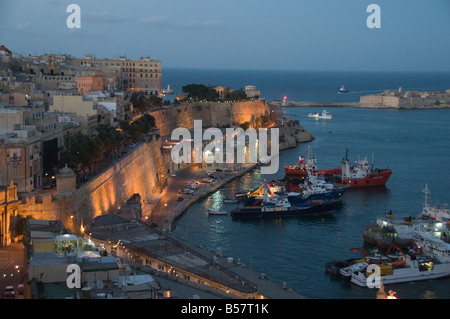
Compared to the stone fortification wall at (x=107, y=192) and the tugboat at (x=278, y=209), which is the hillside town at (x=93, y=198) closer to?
the stone fortification wall at (x=107, y=192)

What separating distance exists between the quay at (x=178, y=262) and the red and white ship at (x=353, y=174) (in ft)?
38.4

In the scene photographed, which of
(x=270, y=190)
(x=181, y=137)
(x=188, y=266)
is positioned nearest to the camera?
(x=188, y=266)

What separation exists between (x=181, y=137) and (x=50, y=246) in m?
18.7

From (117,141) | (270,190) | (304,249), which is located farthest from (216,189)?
(304,249)

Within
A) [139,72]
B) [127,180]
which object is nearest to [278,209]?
[127,180]

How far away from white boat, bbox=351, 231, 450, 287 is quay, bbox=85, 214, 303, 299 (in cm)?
239

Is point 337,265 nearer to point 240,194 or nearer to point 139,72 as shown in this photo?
point 240,194

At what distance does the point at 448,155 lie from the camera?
1320 inches

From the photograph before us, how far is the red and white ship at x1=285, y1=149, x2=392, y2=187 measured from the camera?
2612 cm

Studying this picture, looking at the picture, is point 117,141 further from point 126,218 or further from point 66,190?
point 66,190

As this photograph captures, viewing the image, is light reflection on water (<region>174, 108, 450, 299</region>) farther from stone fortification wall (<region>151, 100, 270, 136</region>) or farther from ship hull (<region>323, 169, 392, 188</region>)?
stone fortification wall (<region>151, 100, 270, 136</region>)

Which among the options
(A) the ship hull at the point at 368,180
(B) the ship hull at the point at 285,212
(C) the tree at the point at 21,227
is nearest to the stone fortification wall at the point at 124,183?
(C) the tree at the point at 21,227

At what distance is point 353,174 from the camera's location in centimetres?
2678

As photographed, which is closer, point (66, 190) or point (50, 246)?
point (50, 246)
